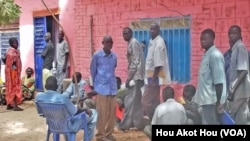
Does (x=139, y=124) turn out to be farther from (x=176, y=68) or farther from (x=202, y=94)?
(x=202, y=94)

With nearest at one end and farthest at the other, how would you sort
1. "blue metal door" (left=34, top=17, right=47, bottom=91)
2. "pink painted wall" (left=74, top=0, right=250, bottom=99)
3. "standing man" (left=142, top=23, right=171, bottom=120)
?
"pink painted wall" (left=74, top=0, right=250, bottom=99) < "standing man" (left=142, top=23, right=171, bottom=120) < "blue metal door" (left=34, top=17, right=47, bottom=91)

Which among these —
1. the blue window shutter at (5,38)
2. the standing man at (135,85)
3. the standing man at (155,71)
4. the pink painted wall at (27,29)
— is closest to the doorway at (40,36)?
the pink painted wall at (27,29)

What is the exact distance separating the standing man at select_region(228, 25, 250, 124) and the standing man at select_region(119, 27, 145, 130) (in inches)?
64.6

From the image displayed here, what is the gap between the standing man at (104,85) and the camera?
586cm

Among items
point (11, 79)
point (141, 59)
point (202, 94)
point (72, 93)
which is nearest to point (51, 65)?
point (11, 79)

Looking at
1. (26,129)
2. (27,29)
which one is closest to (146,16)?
(26,129)

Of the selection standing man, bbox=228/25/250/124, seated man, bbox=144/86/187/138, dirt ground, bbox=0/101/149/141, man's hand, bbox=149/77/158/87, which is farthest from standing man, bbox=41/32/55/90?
seated man, bbox=144/86/187/138

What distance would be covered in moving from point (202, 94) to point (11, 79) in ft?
17.8

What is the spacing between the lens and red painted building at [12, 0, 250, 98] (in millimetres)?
6105

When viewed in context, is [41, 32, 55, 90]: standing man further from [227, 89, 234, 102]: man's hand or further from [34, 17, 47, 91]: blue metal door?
[227, 89, 234, 102]: man's hand

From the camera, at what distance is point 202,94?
4816 millimetres

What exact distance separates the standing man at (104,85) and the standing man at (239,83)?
5.44ft

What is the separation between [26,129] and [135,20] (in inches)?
109

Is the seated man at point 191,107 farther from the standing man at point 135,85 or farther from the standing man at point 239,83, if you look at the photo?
the standing man at point 135,85
